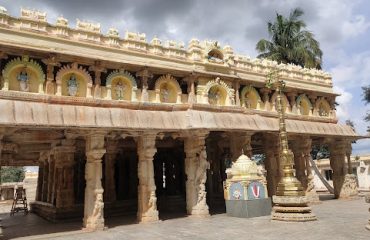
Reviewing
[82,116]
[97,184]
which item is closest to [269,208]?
[97,184]

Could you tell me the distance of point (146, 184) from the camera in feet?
46.2

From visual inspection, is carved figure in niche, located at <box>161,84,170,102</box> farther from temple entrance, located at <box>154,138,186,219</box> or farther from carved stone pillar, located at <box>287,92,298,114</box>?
carved stone pillar, located at <box>287,92,298,114</box>

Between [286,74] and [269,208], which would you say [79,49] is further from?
[286,74]

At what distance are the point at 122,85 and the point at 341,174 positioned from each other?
1545 cm

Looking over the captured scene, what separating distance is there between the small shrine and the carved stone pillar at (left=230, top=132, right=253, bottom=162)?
1691 mm

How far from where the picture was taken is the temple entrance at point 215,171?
803 inches

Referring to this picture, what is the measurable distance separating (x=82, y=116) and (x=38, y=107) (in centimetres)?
158

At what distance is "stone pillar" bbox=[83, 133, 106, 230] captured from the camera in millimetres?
12406

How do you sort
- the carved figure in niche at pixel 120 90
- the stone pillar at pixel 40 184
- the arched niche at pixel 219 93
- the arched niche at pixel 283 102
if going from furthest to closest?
1. the stone pillar at pixel 40 184
2. the arched niche at pixel 283 102
3. the arched niche at pixel 219 93
4. the carved figure in niche at pixel 120 90

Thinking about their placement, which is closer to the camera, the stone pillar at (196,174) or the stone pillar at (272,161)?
the stone pillar at (196,174)

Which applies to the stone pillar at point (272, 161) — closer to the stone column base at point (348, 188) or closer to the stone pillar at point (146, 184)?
the stone column base at point (348, 188)

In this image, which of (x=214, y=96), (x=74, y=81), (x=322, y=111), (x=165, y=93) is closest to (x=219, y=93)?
(x=214, y=96)

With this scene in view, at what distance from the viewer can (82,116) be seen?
12.7m

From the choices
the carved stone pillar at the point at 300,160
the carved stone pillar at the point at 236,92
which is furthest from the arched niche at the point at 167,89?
the carved stone pillar at the point at 300,160
